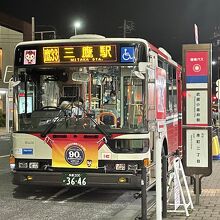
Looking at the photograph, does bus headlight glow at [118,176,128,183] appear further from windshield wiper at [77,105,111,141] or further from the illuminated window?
the illuminated window

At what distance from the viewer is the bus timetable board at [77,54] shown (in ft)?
29.0

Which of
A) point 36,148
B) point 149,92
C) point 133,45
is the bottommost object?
point 36,148

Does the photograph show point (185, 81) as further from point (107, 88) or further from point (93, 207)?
point (93, 207)

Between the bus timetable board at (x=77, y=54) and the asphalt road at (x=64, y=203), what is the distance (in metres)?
2.74

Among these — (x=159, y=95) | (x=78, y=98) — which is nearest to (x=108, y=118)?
(x=78, y=98)

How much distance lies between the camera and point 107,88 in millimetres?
9078

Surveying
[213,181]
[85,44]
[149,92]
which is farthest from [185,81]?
[213,181]

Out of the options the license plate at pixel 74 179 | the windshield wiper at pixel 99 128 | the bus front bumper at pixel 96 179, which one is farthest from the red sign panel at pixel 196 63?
the license plate at pixel 74 179

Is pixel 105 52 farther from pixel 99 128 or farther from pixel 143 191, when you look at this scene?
pixel 143 191

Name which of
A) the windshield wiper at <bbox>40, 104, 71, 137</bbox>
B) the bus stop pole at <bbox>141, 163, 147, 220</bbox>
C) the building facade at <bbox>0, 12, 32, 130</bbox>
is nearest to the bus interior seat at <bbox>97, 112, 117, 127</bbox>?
the windshield wiper at <bbox>40, 104, 71, 137</bbox>

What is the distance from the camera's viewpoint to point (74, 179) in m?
8.81

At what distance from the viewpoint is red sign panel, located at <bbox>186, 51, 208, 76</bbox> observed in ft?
27.2

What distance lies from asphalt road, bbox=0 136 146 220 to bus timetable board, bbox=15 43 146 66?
274 cm

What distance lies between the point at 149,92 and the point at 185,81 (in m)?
0.69
